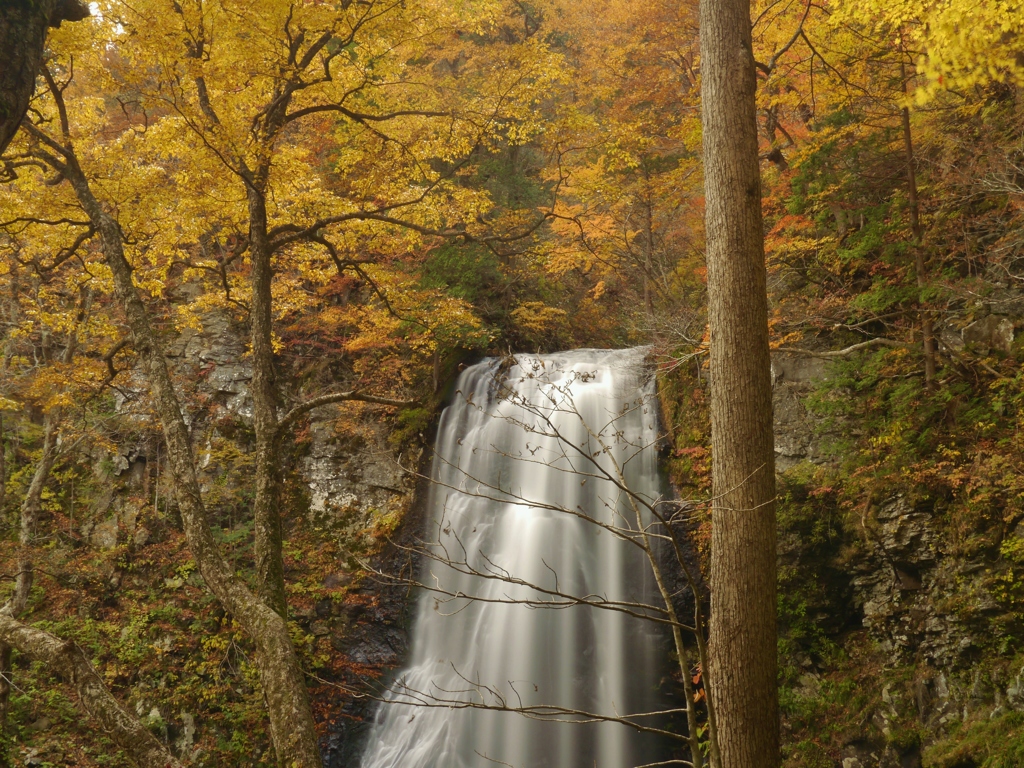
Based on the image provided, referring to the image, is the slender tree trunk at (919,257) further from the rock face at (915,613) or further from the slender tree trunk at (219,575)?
the slender tree trunk at (219,575)

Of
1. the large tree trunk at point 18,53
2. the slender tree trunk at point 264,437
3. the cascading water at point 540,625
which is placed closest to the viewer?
the large tree trunk at point 18,53

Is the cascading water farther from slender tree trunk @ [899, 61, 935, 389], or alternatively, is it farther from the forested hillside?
slender tree trunk @ [899, 61, 935, 389]

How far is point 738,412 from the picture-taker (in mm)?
3025

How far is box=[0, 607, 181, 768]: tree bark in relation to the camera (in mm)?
4008

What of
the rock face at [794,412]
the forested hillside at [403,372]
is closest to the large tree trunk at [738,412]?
the forested hillside at [403,372]

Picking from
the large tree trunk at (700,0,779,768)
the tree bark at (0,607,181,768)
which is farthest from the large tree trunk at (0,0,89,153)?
the large tree trunk at (700,0,779,768)

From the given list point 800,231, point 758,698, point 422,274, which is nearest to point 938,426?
point 800,231

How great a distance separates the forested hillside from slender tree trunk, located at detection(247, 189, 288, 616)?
0.10ft

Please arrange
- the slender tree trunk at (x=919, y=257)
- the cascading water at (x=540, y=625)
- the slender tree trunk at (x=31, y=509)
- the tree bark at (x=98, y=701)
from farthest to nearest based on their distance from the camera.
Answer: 1. the slender tree trunk at (x=31, y=509)
2. the cascading water at (x=540, y=625)
3. the slender tree trunk at (x=919, y=257)
4. the tree bark at (x=98, y=701)

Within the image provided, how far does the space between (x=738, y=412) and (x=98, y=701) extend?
4582mm

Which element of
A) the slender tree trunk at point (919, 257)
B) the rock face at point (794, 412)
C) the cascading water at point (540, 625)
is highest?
the slender tree trunk at point (919, 257)

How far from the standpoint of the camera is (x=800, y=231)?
858cm

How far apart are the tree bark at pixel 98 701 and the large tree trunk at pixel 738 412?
3.55 meters

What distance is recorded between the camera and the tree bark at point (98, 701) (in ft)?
13.1
